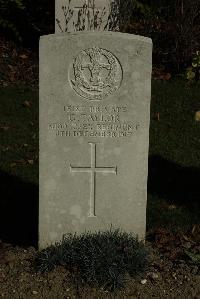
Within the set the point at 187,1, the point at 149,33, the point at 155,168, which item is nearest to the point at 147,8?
the point at 149,33

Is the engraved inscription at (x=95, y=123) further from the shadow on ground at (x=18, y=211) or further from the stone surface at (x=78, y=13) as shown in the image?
the stone surface at (x=78, y=13)

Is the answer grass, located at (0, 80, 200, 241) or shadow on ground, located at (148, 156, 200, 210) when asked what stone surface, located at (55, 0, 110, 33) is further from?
shadow on ground, located at (148, 156, 200, 210)

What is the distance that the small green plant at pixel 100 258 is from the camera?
15.9 feet

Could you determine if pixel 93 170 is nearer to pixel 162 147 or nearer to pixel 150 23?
pixel 162 147

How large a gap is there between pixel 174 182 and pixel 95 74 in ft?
7.26

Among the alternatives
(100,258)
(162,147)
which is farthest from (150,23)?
(100,258)

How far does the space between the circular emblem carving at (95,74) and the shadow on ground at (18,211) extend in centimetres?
148

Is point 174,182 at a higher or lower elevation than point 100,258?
higher

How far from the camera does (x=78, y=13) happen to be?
993 cm

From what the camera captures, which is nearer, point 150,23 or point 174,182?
point 174,182

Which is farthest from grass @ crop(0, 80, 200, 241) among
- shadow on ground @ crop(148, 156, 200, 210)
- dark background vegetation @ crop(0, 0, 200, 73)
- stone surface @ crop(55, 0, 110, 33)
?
stone surface @ crop(55, 0, 110, 33)

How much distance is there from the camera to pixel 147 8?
11414 mm

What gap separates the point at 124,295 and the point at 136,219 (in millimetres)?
722

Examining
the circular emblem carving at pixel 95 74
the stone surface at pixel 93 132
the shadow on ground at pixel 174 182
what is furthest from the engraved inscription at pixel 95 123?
the shadow on ground at pixel 174 182
